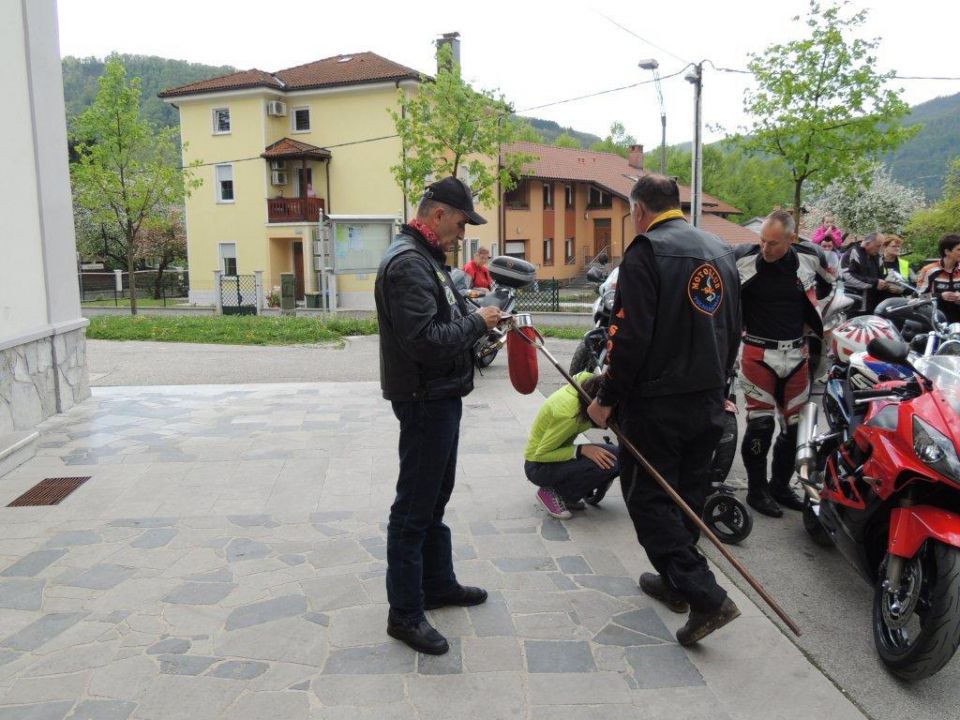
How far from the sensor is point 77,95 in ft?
233

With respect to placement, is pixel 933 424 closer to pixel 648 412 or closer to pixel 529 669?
pixel 648 412

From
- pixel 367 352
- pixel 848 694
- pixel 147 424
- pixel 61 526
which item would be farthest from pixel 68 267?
pixel 848 694

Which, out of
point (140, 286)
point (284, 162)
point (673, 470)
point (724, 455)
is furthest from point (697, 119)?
point (140, 286)

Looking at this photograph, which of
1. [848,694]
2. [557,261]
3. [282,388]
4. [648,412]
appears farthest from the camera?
[557,261]

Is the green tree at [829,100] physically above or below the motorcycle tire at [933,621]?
above

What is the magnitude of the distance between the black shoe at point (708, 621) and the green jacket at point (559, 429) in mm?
1674

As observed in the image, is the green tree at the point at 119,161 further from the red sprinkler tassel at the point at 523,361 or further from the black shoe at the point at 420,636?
the black shoe at the point at 420,636

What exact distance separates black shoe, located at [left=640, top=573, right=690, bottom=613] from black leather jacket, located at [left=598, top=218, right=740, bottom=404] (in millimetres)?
1023

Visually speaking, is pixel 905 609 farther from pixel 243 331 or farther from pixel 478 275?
pixel 243 331

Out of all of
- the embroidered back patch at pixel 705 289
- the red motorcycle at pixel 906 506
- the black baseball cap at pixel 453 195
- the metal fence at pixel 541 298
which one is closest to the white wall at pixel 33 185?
the black baseball cap at pixel 453 195

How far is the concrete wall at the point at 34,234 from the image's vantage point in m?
6.76

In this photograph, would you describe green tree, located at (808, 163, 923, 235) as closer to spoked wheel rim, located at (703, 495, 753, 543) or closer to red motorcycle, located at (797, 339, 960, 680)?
spoked wheel rim, located at (703, 495, 753, 543)

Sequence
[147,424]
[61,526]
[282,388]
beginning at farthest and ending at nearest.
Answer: [282,388]
[147,424]
[61,526]

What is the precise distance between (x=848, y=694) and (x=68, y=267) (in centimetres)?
768
